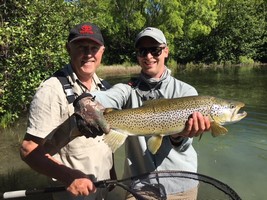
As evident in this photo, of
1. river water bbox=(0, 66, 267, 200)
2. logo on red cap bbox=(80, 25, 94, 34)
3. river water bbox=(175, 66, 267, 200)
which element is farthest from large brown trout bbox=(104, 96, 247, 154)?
river water bbox=(175, 66, 267, 200)

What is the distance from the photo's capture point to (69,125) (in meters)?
3.60

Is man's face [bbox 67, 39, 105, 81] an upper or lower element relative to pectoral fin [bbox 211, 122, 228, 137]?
upper

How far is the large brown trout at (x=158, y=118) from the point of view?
3303mm

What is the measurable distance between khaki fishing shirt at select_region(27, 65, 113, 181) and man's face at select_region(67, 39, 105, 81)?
84mm

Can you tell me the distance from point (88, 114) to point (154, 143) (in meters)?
0.74

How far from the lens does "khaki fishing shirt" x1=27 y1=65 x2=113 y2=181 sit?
11.2 feet

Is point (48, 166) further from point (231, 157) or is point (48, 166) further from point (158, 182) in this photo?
point (231, 157)

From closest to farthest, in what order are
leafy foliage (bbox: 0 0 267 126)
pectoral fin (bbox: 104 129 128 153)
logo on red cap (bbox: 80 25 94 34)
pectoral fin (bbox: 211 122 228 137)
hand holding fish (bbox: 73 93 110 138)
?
hand holding fish (bbox: 73 93 110 138) → pectoral fin (bbox: 104 129 128 153) → pectoral fin (bbox: 211 122 228 137) → logo on red cap (bbox: 80 25 94 34) → leafy foliage (bbox: 0 0 267 126)

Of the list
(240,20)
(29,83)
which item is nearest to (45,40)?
(29,83)

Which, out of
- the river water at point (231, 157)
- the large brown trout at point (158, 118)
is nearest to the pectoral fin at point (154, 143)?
the large brown trout at point (158, 118)

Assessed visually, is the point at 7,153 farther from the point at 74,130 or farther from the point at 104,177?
the point at 74,130

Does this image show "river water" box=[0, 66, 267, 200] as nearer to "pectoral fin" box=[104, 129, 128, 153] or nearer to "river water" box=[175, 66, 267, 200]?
"river water" box=[175, 66, 267, 200]

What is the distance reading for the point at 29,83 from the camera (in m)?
9.27

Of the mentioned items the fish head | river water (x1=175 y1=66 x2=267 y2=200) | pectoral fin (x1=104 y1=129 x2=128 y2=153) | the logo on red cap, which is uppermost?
the logo on red cap
